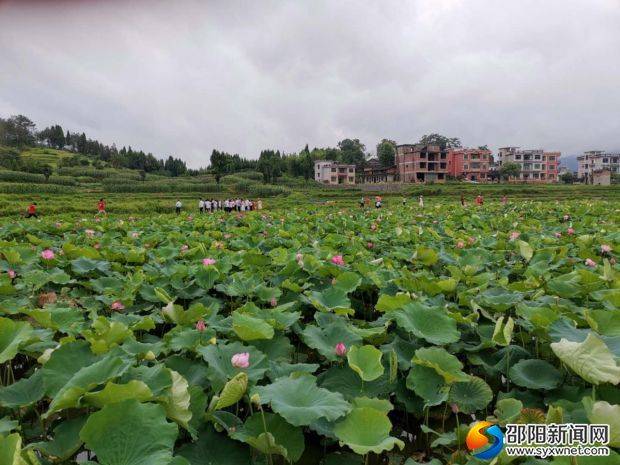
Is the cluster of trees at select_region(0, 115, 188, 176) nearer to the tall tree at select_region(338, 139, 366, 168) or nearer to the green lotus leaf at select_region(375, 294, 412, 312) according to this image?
the tall tree at select_region(338, 139, 366, 168)

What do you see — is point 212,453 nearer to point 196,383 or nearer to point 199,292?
point 196,383

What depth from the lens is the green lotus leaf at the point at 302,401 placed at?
1.13 m

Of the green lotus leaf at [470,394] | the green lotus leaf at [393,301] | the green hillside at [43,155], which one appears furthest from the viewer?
the green hillside at [43,155]

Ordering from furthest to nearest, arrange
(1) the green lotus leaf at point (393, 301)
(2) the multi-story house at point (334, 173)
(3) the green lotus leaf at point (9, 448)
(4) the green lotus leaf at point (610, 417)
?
(2) the multi-story house at point (334, 173) → (1) the green lotus leaf at point (393, 301) → (4) the green lotus leaf at point (610, 417) → (3) the green lotus leaf at point (9, 448)

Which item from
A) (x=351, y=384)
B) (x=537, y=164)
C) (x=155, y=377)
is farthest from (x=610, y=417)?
(x=537, y=164)

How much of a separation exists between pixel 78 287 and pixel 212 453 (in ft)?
8.40

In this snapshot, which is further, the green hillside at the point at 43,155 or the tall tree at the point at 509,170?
the green hillside at the point at 43,155

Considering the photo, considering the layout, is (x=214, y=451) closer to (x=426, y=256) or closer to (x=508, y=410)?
(x=508, y=410)

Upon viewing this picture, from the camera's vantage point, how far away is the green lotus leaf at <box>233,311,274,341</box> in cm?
165

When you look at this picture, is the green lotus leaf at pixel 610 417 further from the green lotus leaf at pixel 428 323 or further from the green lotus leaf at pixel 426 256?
the green lotus leaf at pixel 426 256

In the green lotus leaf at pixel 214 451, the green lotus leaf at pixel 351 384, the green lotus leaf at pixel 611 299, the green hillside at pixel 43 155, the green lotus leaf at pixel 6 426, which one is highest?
the green hillside at pixel 43 155

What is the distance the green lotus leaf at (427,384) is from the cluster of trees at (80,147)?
84.2 m

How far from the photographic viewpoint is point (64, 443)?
114 centimetres

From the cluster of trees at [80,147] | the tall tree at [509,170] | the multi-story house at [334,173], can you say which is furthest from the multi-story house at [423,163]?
the cluster of trees at [80,147]
